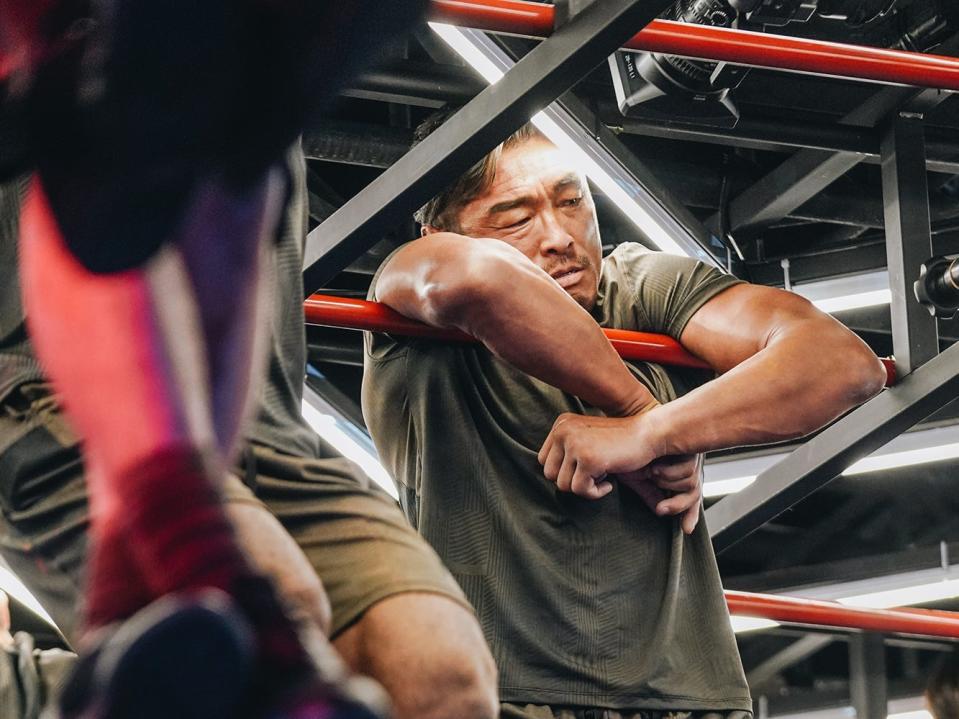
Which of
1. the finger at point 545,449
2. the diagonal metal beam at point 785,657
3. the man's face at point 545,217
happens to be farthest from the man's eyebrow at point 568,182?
the diagonal metal beam at point 785,657

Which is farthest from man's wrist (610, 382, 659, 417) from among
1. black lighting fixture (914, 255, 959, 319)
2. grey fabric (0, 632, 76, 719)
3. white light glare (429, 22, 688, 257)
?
grey fabric (0, 632, 76, 719)

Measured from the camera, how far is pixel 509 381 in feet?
6.54

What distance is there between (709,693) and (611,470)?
299 mm

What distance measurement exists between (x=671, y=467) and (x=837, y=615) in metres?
Result: 0.57

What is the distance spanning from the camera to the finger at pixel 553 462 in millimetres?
1832

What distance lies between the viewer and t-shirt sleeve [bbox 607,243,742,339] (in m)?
2.08

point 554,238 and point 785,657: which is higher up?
point 554,238

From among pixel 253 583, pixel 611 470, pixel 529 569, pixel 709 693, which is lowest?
pixel 709 693

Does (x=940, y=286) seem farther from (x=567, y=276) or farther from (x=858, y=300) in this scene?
(x=858, y=300)

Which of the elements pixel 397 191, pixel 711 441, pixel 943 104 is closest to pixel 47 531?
pixel 711 441

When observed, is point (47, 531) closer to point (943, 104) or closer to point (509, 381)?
point (509, 381)

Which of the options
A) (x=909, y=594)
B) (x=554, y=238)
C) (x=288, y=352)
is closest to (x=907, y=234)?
(x=554, y=238)

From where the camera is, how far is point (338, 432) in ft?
11.3

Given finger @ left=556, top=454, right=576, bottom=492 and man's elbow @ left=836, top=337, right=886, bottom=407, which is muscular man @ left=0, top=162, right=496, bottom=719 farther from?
man's elbow @ left=836, top=337, right=886, bottom=407
